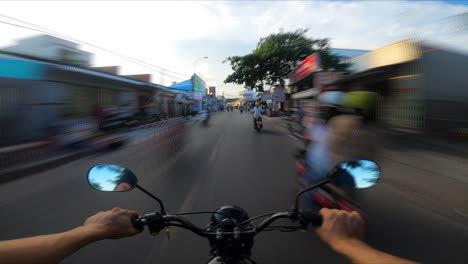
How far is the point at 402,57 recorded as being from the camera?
681cm

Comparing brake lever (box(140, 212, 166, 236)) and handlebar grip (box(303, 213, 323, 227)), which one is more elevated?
handlebar grip (box(303, 213, 323, 227))

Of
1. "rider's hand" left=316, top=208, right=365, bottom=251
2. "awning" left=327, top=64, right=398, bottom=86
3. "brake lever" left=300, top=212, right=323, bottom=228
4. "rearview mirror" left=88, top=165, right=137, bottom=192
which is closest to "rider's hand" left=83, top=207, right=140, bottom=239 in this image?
"rearview mirror" left=88, top=165, right=137, bottom=192

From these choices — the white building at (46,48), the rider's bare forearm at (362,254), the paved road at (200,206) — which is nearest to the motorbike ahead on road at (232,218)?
the rider's bare forearm at (362,254)

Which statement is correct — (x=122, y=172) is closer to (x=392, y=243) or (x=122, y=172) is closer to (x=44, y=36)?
(x=392, y=243)

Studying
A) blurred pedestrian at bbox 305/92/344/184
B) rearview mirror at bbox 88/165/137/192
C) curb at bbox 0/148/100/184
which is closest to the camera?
rearview mirror at bbox 88/165/137/192

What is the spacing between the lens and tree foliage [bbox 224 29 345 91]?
22797 mm

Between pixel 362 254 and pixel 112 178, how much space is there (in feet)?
4.53

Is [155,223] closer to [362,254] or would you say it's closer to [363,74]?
[362,254]

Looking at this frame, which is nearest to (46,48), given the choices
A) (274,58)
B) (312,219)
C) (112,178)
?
(112,178)

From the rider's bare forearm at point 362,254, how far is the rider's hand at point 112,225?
1.08 meters

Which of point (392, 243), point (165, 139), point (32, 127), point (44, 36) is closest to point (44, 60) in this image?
point (44, 36)

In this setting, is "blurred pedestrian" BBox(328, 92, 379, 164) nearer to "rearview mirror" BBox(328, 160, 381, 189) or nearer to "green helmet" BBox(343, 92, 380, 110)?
"green helmet" BBox(343, 92, 380, 110)

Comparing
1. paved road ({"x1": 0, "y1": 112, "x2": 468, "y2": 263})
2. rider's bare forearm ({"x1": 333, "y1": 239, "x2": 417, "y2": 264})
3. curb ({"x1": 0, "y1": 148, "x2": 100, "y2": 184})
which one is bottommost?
curb ({"x1": 0, "y1": 148, "x2": 100, "y2": 184})

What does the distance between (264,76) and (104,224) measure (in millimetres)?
25656
